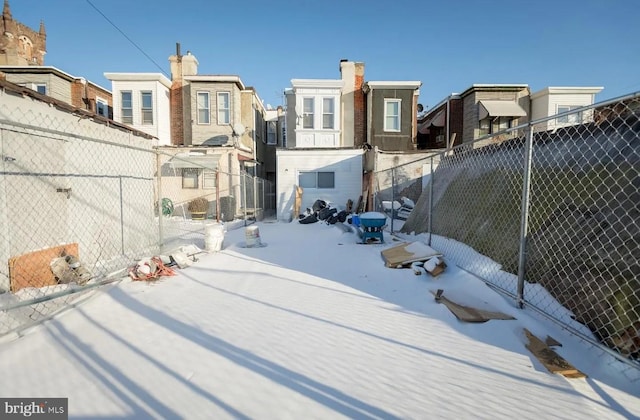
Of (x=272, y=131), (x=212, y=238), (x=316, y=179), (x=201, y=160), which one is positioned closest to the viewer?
(x=212, y=238)

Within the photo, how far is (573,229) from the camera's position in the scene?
121 inches

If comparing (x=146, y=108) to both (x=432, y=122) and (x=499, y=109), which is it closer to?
(x=432, y=122)

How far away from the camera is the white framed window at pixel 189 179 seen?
607 inches

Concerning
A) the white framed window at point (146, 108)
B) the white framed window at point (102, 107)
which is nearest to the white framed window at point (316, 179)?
the white framed window at point (146, 108)

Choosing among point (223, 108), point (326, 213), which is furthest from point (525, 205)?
point (223, 108)

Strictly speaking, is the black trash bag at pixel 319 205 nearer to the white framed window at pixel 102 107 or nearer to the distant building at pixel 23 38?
the white framed window at pixel 102 107

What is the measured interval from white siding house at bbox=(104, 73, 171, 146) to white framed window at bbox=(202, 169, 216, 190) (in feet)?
12.0

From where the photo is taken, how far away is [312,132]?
51.9 ft

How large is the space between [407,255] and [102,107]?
20.8 meters

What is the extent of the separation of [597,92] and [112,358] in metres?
25.1

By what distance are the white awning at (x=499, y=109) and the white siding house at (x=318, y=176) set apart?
7.66 m

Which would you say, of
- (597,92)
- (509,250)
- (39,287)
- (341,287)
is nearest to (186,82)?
(39,287)

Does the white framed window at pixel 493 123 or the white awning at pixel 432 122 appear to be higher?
the white awning at pixel 432 122

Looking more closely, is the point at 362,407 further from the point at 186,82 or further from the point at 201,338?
the point at 186,82
